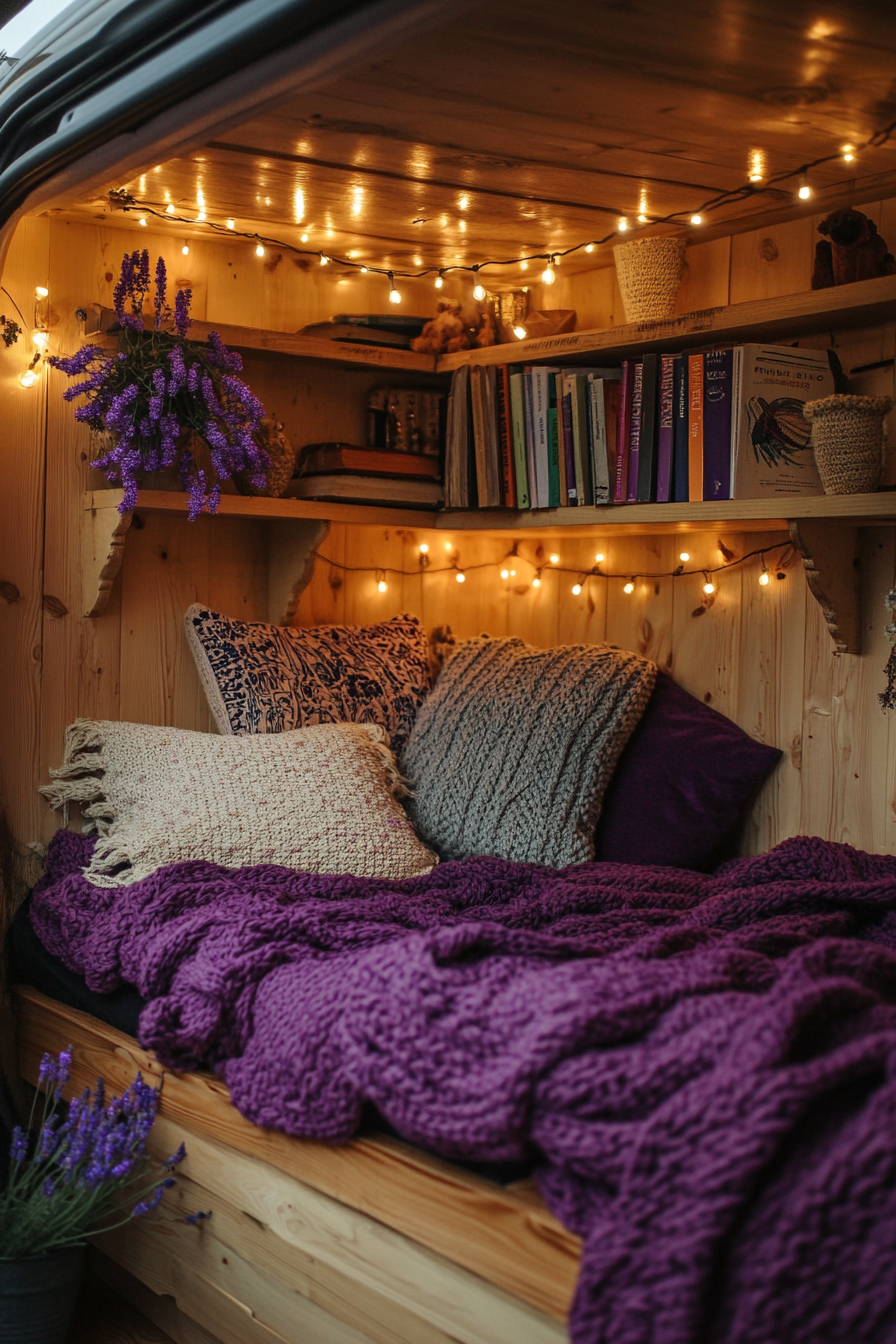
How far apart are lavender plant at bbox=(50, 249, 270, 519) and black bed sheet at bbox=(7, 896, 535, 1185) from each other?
728 millimetres

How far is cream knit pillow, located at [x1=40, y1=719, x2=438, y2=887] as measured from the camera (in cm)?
184

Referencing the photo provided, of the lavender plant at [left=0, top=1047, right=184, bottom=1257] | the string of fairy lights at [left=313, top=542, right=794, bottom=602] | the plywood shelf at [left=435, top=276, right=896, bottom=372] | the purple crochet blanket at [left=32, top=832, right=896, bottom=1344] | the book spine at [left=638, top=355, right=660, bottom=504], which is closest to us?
the purple crochet blanket at [left=32, top=832, right=896, bottom=1344]

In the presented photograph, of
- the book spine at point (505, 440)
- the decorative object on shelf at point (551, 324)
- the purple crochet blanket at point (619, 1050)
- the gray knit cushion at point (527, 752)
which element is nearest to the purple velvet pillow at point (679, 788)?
the gray knit cushion at point (527, 752)

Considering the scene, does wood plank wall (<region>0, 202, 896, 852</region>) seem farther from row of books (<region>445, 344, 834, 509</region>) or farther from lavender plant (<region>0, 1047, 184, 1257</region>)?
lavender plant (<region>0, 1047, 184, 1257</region>)

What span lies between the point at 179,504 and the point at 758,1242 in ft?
5.28

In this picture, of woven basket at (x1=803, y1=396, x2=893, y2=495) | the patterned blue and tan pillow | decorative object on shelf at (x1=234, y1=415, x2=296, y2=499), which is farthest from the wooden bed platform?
woven basket at (x1=803, y1=396, x2=893, y2=495)

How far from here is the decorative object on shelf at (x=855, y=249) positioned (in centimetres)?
191

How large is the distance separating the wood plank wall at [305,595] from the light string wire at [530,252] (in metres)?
0.05

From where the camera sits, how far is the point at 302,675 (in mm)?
2258

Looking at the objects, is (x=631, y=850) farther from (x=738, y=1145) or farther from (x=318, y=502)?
(x=738, y=1145)

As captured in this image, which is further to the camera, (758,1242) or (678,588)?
(678,588)

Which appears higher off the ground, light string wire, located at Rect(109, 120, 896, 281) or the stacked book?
light string wire, located at Rect(109, 120, 896, 281)

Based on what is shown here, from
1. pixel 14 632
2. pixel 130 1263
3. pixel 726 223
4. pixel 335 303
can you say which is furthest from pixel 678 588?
pixel 130 1263

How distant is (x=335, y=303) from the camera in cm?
252
